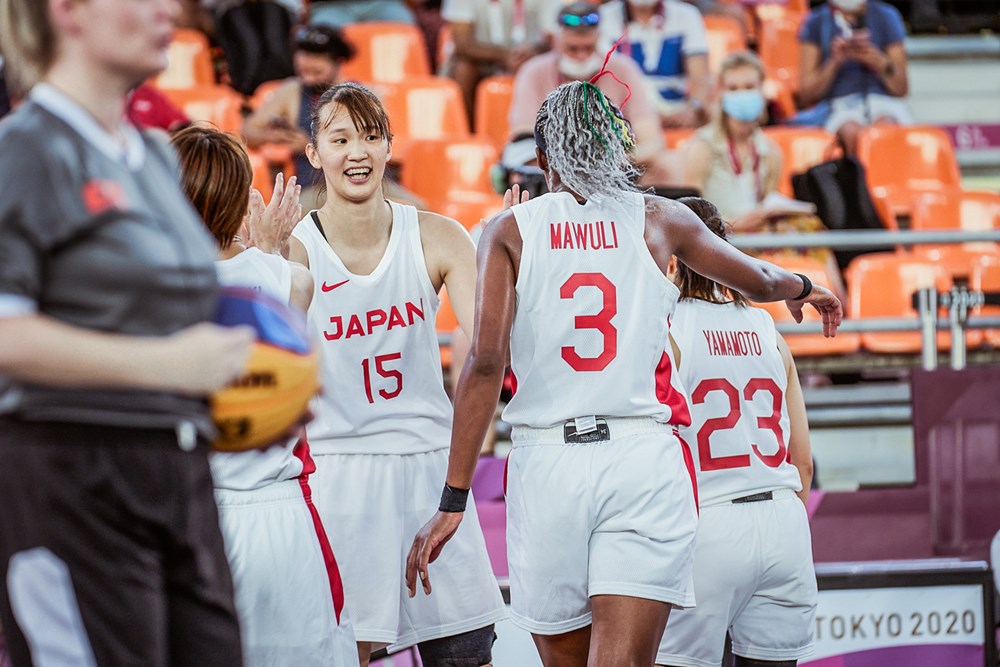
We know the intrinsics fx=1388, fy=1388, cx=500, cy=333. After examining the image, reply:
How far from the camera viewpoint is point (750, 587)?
4.11m

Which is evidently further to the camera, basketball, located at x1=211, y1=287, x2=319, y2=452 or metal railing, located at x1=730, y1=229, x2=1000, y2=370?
metal railing, located at x1=730, y1=229, x2=1000, y2=370

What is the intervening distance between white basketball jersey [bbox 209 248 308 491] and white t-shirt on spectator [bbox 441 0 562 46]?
21.6 feet

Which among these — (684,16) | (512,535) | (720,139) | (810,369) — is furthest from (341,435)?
(684,16)

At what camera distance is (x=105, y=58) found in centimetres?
219

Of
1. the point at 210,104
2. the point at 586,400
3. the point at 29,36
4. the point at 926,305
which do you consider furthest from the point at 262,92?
the point at 29,36

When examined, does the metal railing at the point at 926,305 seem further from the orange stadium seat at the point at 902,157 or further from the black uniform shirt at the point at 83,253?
the black uniform shirt at the point at 83,253

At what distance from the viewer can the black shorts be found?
209cm

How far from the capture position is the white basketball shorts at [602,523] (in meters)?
3.55

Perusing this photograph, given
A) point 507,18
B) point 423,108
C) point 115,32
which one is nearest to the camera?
point 115,32

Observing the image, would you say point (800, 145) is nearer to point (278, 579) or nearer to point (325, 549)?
point (325, 549)

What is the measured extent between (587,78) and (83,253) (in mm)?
6210

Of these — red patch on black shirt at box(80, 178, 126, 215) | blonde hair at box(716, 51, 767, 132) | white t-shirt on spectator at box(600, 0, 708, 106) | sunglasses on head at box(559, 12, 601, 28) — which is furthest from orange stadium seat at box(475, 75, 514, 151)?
red patch on black shirt at box(80, 178, 126, 215)

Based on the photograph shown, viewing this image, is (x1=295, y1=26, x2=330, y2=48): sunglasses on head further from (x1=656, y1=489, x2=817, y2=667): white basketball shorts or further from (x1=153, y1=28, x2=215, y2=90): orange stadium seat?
(x1=656, y1=489, x2=817, y2=667): white basketball shorts

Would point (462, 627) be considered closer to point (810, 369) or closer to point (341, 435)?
point (341, 435)
